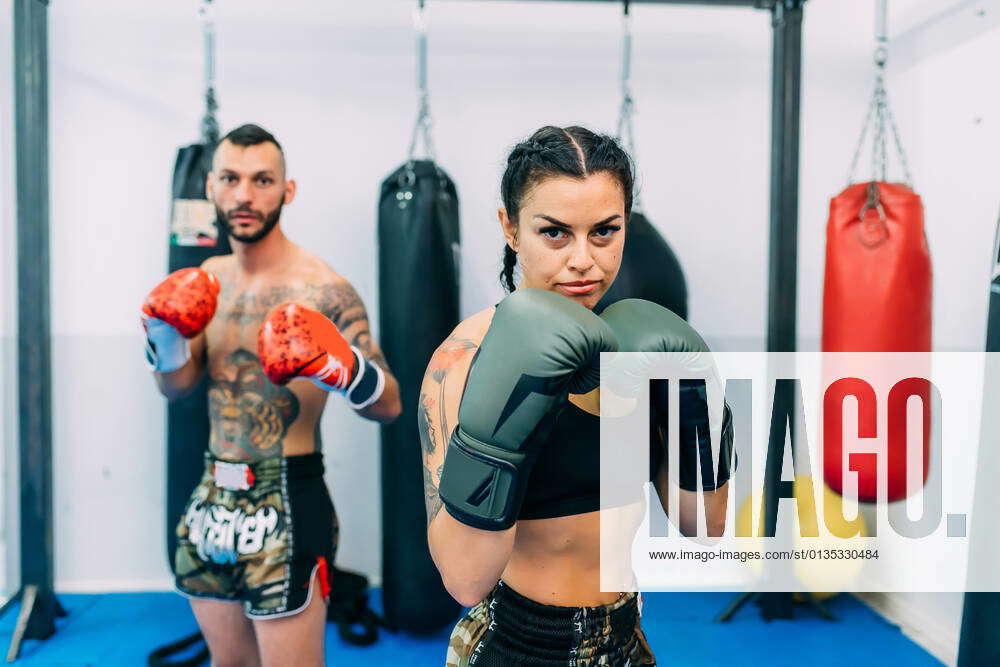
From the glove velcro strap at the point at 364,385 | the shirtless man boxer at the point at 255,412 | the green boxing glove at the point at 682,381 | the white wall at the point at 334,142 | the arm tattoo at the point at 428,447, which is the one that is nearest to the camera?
the green boxing glove at the point at 682,381

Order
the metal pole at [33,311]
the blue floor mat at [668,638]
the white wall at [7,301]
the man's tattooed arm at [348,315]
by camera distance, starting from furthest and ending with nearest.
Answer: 1. the white wall at [7,301]
2. the metal pole at [33,311]
3. the blue floor mat at [668,638]
4. the man's tattooed arm at [348,315]

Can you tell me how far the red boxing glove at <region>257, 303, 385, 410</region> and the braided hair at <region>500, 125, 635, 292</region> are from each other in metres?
0.72

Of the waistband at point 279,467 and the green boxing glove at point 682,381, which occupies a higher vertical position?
the green boxing glove at point 682,381

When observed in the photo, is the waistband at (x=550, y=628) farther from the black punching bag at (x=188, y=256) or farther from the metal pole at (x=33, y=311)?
the metal pole at (x=33, y=311)

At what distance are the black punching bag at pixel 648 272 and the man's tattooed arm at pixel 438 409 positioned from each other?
1.35 m

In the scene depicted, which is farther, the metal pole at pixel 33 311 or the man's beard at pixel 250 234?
the metal pole at pixel 33 311

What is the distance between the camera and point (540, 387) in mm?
1209

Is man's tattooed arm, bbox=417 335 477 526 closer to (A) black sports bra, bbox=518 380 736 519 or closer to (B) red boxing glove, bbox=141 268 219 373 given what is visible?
(A) black sports bra, bbox=518 380 736 519

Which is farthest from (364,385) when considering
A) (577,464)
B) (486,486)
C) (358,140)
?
(358,140)

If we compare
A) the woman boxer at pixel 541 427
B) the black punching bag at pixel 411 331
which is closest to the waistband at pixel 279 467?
the black punching bag at pixel 411 331

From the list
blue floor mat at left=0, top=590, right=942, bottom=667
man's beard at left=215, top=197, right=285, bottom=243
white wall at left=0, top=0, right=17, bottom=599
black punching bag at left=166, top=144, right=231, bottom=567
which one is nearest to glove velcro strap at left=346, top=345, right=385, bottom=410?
man's beard at left=215, top=197, right=285, bottom=243

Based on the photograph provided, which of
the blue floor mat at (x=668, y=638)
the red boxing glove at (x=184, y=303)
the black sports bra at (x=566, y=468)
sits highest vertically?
the red boxing glove at (x=184, y=303)

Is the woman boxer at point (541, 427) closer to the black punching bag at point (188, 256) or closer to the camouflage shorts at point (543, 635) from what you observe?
the camouflage shorts at point (543, 635)

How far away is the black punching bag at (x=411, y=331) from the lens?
9.61 ft
